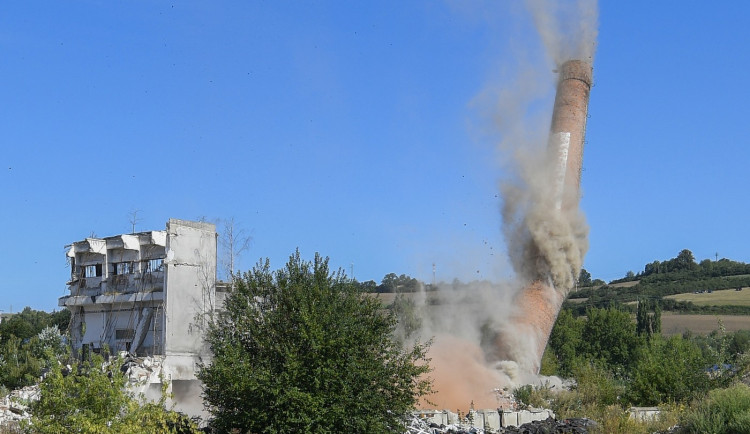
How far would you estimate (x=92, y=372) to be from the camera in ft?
45.2

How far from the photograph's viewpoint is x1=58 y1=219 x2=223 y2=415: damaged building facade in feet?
112

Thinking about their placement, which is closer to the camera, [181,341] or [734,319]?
[181,341]

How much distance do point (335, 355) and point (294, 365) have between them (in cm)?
102

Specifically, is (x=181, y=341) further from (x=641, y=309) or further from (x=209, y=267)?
(x=641, y=309)

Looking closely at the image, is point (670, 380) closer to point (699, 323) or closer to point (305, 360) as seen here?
point (305, 360)

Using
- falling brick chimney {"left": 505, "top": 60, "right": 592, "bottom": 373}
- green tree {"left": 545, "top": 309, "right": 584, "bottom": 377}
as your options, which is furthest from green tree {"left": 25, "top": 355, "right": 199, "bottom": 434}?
green tree {"left": 545, "top": 309, "right": 584, "bottom": 377}

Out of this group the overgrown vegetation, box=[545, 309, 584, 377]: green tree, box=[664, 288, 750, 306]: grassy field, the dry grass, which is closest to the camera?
the overgrown vegetation

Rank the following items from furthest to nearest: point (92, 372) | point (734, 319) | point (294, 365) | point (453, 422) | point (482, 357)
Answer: point (734, 319)
point (482, 357)
point (453, 422)
point (294, 365)
point (92, 372)

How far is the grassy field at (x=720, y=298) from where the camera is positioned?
108125 mm

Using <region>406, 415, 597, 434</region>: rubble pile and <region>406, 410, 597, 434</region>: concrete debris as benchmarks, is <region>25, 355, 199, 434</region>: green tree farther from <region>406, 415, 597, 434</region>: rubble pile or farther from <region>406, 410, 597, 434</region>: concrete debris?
<region>406, 415, 597, 434</region>: rubble pile

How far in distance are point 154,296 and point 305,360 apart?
1887 centimetres

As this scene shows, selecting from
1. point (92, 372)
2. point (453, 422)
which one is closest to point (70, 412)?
point (92, 372)

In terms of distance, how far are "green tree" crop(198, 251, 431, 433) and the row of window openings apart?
16731 millimetres

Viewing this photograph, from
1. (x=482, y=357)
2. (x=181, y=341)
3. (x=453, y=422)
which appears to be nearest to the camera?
(x=453, y=422)
